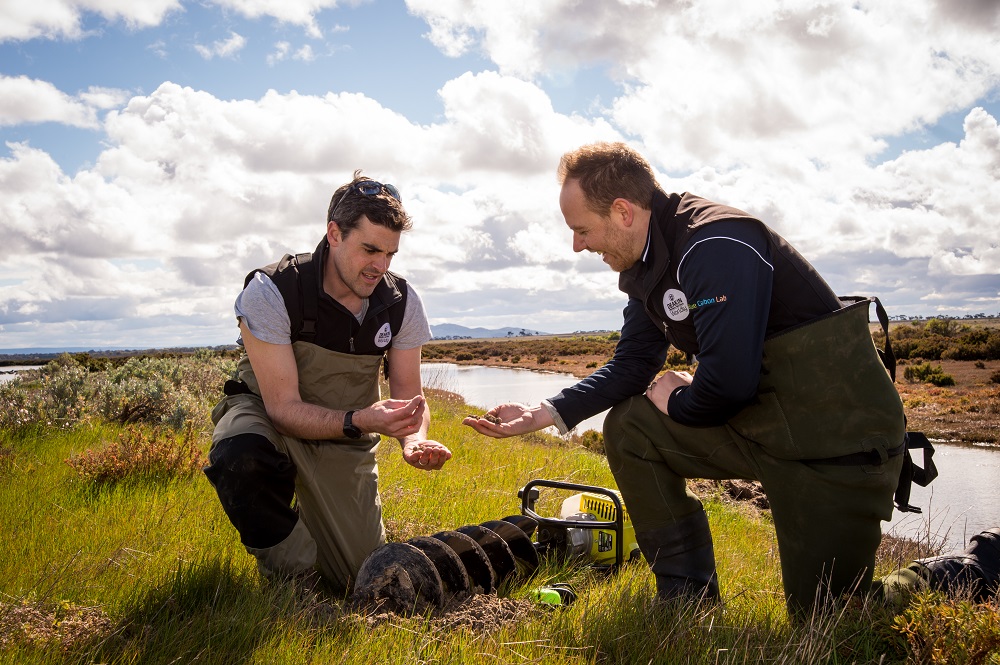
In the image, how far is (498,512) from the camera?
534cm

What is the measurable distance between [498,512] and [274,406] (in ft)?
7.11

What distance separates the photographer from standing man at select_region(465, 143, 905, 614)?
304 centimetres

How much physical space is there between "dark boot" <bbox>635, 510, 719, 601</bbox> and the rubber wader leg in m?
0.81

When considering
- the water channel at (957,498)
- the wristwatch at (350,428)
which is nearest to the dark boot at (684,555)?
the wristwatch at (350,428)

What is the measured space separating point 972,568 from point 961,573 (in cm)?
7

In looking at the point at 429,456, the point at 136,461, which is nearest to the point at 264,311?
the point at 429,456

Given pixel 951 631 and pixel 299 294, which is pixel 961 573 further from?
pixel 299 294

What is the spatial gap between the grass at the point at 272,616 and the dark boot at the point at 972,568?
0.58 metres

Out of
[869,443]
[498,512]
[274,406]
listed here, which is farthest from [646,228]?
[498,512]

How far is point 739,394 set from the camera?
3021 millimetres

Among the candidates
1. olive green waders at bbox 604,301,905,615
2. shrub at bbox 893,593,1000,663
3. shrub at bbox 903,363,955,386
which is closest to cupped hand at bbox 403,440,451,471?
olive green waders at bbox 604,301,905,615

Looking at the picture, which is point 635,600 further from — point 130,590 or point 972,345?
point 972,345

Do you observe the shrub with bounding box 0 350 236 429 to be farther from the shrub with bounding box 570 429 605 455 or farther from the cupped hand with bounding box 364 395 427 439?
the shrub with bounding box 570 429 605 455

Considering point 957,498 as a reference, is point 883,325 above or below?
above
